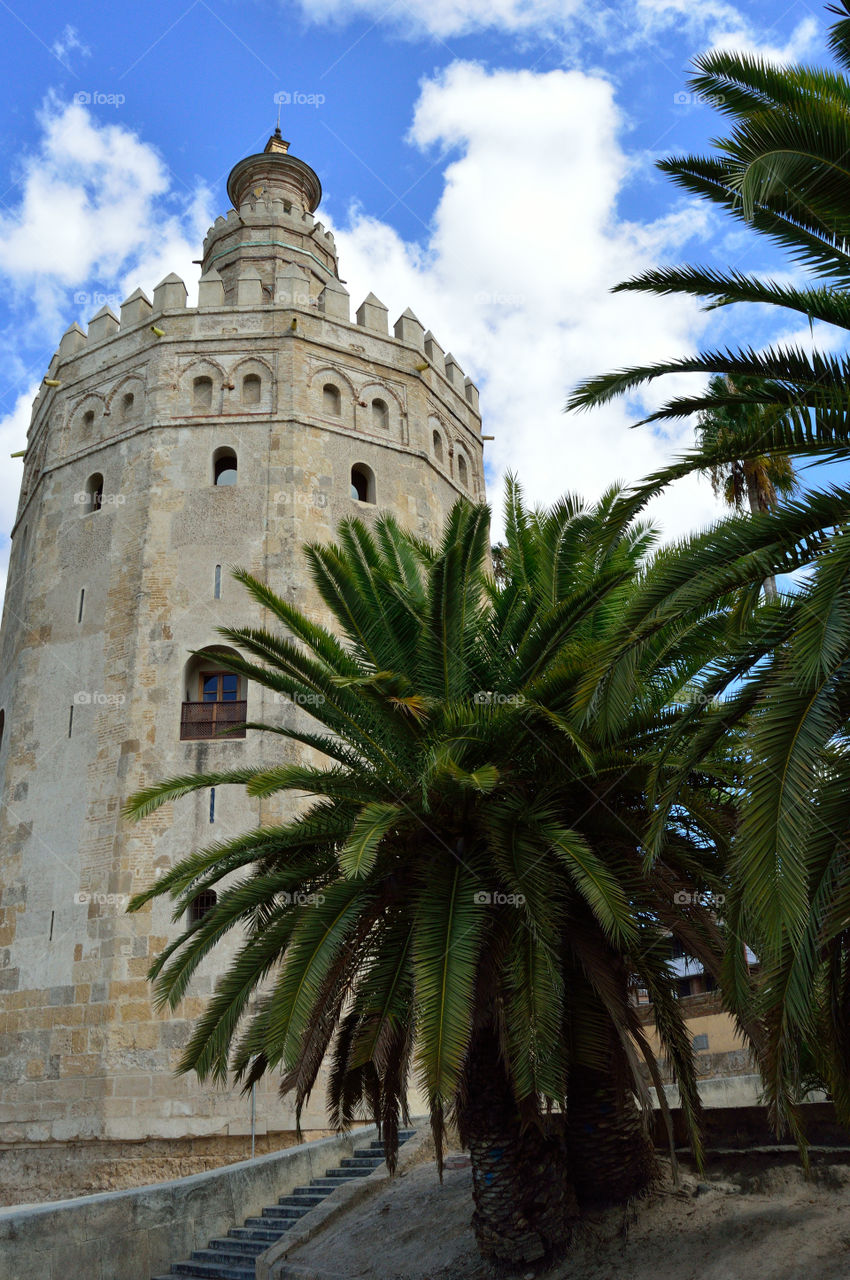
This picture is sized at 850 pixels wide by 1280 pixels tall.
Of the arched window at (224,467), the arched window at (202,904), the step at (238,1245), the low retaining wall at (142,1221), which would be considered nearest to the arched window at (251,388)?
the arched window at (224,467)

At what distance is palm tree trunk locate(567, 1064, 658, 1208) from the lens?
8.62 metres

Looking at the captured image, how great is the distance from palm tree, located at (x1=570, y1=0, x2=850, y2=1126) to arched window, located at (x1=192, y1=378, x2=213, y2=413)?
11.7 m

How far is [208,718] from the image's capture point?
604 inches

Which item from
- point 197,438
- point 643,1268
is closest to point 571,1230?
point 643,1268

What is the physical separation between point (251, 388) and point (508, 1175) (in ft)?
41.5

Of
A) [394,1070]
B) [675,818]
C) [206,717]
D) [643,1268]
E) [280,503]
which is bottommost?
[643,1268]

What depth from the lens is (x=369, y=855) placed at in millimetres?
6996

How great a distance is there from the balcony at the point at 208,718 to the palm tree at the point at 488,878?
585cm

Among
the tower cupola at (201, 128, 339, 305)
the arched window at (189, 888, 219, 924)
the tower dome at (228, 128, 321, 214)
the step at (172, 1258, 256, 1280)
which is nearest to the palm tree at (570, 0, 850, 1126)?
the step at (172, 1258, 256, 1280)

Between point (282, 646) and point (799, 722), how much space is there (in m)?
4.74

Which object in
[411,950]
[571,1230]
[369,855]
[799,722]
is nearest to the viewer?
[799,722]

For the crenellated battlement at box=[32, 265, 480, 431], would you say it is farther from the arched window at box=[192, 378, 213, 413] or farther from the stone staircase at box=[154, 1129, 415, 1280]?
the stone staircase at box=[154, 1129, 415, 1280]

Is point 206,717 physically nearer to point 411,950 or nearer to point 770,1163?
point 411,950

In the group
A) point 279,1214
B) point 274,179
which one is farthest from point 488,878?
point 274,179
